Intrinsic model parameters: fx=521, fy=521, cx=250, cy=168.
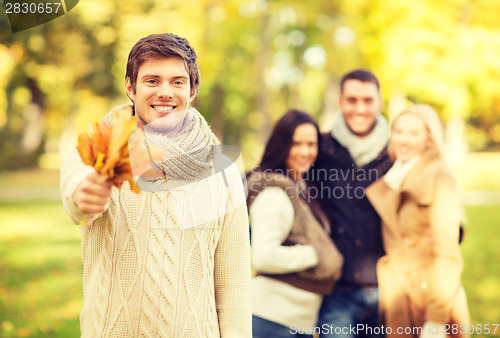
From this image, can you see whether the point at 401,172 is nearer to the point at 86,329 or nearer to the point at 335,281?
the point at 335,281

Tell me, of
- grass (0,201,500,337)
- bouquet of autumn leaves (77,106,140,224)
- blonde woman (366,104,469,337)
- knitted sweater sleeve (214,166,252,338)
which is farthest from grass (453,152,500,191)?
bouquet of autumn leaves (77,106,140,224)

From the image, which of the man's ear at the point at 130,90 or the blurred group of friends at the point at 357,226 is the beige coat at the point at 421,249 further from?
the man's ear at the point at 130,90

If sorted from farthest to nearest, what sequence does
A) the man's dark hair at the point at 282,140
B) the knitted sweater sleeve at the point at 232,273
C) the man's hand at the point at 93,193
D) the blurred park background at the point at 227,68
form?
1. the blurred park background at the point at 227,68
2. the man's dark hair at the point at 282,140
3. the knitted sweater sleeve at the point at 232,273
4. the man's hand at the point at 93,193

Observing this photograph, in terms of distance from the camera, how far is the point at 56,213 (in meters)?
13.5

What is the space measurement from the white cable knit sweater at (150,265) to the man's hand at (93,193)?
0.80 ft

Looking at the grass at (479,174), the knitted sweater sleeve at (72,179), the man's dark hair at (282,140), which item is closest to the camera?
the knitted sweater sleeve at (72,179)

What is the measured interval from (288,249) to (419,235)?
0.85 metres

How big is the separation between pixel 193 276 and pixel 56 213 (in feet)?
41.5

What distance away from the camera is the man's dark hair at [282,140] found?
3471 millimetres

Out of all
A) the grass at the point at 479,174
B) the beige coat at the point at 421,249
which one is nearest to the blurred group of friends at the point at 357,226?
the beige coat at the point at 421,249

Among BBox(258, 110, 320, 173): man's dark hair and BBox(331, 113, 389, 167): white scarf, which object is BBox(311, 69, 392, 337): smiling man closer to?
BBox(331, 113, 389, 167): white scarf

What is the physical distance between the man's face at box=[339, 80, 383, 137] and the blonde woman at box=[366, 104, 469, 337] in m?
0.20

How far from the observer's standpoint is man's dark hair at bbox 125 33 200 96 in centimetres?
181

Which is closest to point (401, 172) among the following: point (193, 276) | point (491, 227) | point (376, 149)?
point (376, 149)
